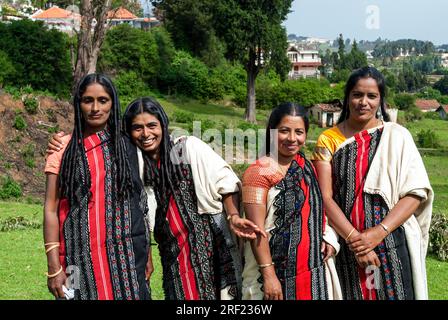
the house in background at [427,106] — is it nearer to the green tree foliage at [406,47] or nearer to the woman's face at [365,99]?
the green tree foliage at [406,47]

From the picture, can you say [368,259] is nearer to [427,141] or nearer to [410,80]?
[427,141]

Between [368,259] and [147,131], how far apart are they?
1.10 metres

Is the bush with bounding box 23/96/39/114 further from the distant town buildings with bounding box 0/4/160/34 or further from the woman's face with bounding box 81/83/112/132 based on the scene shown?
the woman's face with bounding box 81/83/112/132

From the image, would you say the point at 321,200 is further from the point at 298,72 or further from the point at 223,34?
the point at 298,72

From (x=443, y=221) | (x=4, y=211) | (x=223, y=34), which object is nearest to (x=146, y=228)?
(x=443, y=221)

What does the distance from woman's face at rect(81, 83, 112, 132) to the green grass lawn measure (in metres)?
2.62

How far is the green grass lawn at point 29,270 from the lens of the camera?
5.29 m

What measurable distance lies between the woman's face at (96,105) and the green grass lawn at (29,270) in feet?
8.59

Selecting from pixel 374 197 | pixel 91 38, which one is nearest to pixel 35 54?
pixel 91 38

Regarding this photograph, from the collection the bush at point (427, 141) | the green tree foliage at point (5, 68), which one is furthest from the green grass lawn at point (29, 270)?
the bush at point (427, 141)

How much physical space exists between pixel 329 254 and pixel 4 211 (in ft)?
25.4

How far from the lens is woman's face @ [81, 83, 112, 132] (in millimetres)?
2666

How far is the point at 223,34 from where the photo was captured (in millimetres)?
23344

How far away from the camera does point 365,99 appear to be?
2.76 meters
